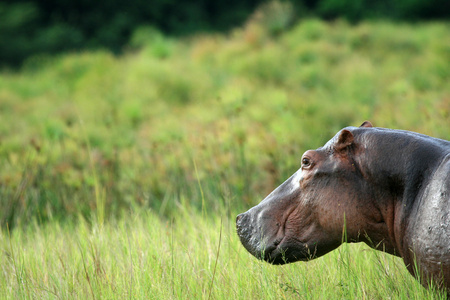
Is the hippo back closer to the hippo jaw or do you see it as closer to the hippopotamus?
the hippopotamus

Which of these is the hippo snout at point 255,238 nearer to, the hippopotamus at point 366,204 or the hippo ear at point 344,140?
the hippopotamus at point 366,204

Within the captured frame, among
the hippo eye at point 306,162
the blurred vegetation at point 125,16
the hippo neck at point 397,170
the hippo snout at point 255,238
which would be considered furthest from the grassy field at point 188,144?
the blurred vegetation at point 125,16

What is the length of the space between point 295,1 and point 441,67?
7.27 meters

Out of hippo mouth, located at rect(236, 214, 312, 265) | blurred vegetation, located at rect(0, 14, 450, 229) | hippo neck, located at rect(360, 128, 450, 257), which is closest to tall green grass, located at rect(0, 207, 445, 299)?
hippo mouth, located at rect(236, 214, 312, 265)

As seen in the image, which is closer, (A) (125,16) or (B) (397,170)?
(B) (397,170)

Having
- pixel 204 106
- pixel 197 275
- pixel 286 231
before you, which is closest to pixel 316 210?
pixel 286 231

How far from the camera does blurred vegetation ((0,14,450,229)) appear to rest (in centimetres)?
496

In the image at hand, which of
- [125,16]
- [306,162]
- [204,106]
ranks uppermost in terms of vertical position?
[306,162]

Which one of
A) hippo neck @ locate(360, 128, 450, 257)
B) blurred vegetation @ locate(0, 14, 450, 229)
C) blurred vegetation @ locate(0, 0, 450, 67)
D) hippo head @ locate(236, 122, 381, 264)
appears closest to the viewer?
hippo neck @ locate(360, 128, 450, 257)

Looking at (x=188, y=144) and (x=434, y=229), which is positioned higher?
(x=434, y=229)

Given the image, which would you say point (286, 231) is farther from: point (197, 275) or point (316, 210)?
point (197, 275)

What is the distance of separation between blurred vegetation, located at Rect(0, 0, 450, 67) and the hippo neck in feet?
46.6

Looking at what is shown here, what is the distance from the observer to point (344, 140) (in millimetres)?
2025

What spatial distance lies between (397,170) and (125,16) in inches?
653
